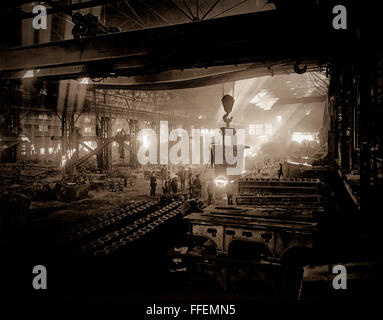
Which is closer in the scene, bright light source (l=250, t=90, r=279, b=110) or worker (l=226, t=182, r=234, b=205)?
worker (l=226, t=182, r=234, b=205)

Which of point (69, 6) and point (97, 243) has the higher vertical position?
point (69, 6)

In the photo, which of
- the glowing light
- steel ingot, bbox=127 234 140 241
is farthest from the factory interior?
the glowing light

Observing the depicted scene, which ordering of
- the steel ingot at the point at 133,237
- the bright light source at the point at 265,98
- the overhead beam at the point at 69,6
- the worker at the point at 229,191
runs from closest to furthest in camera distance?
the overhead beam at the point at 69,6, the steel ingot at the point at 133,237, the worker at the point at 229,191, the bright light source at the point at 265,98

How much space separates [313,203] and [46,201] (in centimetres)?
1193

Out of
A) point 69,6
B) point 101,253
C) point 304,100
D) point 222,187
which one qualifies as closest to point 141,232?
point 101,253

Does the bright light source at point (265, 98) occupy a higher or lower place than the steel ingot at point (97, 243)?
higher

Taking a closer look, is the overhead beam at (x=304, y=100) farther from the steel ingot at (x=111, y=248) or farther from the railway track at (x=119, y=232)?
the steel ingot at (x=111, y=248)

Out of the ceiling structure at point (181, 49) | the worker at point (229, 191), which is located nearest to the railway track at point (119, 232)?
the worker at point (229, 191)

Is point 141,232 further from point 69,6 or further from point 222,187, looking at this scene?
point 69,6

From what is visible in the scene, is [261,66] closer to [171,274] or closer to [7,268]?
[171,274]

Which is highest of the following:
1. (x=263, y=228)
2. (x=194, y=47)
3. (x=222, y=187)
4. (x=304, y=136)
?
(x=304, y=136)

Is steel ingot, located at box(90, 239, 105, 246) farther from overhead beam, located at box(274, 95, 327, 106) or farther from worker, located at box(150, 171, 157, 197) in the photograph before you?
overhead beam, located at box(274, 95, 327, 106)
